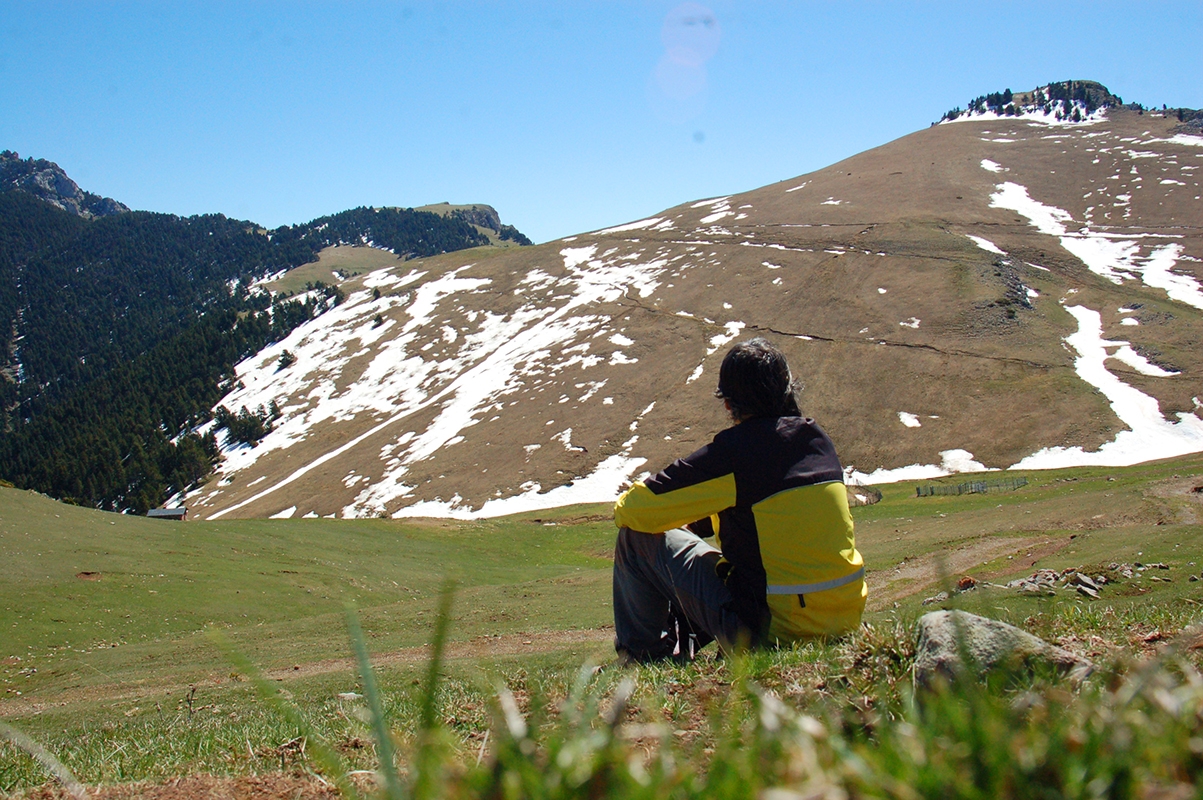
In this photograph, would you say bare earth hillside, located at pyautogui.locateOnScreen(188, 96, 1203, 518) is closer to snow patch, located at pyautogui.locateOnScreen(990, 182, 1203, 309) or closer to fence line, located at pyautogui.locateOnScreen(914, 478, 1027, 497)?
snow patch, located at pyautogui.locateOnScreen(990, 182, 1203, 309)

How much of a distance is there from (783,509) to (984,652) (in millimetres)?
2270

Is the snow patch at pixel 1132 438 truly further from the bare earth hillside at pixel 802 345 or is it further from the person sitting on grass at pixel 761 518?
the person sitting on grass at pixel 761 518

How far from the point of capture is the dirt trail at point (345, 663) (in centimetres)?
1069

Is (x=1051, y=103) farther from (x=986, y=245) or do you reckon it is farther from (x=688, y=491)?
(x=688, y=491)

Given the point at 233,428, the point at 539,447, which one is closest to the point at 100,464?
the point at 233,428

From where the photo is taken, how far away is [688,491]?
5109mm

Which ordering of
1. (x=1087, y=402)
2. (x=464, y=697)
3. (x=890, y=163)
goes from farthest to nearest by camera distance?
(x=890, y=163)
(x=1087, y=402)
(x=464, y=697)

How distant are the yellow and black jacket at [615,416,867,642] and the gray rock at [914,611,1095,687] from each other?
193 centimetres

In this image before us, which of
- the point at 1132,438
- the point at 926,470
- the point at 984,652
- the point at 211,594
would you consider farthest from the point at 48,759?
the point at 1132,438

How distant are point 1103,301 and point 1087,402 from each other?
20.0 meters

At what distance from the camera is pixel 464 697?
16.6 feet

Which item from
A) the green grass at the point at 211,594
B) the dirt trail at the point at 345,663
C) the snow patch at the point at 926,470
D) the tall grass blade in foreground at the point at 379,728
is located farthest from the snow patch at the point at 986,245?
the tall grass blade in foreground at the point at 379,728

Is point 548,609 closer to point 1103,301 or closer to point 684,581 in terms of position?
point 684,581

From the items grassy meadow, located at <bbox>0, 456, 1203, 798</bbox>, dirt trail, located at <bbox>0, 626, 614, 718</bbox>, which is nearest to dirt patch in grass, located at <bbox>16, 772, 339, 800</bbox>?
grassy meadow, located at <bbox>0, 456, 1203, 798</bbox>
